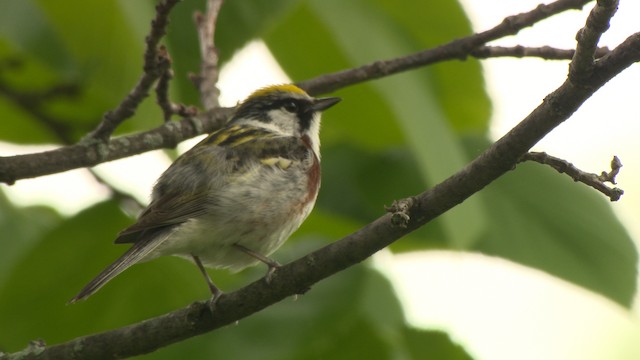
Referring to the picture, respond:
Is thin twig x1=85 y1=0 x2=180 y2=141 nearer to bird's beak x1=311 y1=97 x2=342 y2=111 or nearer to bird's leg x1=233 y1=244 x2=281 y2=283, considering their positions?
bird's leg x1=233 y1=244 x2=281 y2=283

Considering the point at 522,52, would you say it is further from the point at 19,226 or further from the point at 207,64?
the point at 19,226

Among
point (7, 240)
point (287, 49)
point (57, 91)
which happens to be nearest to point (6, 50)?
point (57, 91)

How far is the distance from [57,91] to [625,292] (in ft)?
7.84

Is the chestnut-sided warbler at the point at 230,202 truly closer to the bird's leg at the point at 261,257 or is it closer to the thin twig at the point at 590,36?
the bird's leg at the point at 261,257

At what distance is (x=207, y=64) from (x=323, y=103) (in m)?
0.56

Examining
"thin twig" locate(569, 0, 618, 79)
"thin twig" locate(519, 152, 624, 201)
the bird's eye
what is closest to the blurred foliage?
"thin twig" locate(519, 152, 624, 201)

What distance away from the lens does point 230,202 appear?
4391mm

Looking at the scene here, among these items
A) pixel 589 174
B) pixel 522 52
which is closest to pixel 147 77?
pixel 589 174

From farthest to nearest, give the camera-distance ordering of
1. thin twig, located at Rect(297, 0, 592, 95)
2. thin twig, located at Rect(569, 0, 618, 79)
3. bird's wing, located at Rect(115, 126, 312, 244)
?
bird's wing, located at Rect(115, 126, 312, 244) < thin twig, located at Rect(297, 0, 592, 95) < thin twig, located at Rect(569, 0, 618, 79)

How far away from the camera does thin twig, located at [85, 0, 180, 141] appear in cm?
340

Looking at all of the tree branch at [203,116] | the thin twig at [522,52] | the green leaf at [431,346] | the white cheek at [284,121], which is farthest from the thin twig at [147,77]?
the white cheek at [284,121]

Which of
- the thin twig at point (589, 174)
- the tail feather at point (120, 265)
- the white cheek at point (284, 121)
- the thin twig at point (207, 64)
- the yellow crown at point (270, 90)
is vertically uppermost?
the yellow crown at point (270, 90)

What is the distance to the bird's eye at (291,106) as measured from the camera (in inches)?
214

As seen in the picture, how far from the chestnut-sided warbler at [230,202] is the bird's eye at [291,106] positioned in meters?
0.59
